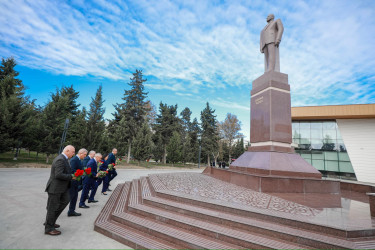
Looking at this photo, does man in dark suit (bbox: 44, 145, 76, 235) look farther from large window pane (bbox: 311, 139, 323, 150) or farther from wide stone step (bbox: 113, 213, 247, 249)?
large window pane (bbox: 311, 139, 323, 150)

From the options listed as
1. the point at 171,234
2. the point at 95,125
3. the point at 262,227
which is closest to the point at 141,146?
the point at 95,125

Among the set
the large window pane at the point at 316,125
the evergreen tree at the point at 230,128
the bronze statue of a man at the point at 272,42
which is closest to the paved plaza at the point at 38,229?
the bronze statue of a man at the point at 272,42

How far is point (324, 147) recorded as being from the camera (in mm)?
22516

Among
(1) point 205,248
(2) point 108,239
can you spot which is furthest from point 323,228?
(2) point 108,239

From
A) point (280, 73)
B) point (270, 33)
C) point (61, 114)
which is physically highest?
point (270, 33)

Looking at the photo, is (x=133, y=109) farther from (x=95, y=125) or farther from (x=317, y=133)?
(x=317, y=133)

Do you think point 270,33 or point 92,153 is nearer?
point 92,153

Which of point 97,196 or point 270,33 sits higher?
point 270,33

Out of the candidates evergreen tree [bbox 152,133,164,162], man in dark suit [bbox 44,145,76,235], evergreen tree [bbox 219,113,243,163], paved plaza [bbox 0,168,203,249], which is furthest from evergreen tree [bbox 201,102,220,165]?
man in dark suit [bbox 44,145,76,235]

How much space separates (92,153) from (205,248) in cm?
464

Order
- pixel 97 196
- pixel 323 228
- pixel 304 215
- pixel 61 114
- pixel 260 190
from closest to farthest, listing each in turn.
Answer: pixel 323 228, pixel 304 215, pixel 260 190, pixel 97 196, pixel 61 114

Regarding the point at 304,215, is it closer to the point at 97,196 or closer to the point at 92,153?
the point at 92,153

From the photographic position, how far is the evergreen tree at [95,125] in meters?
18.9

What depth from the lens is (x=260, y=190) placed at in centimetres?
659
